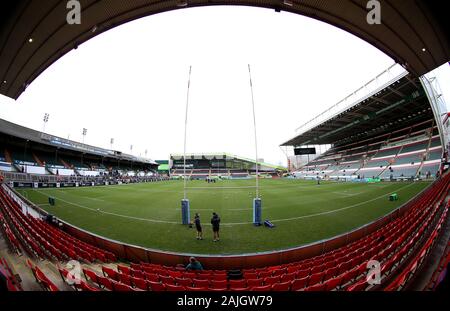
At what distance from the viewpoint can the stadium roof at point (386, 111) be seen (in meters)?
31.7

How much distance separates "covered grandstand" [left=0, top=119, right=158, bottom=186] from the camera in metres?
35.2

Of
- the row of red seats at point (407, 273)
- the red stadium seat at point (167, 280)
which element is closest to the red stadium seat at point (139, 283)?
the red stadium seat at point (167, 280)

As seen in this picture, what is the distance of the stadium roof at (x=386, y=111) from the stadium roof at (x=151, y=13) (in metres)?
26.1

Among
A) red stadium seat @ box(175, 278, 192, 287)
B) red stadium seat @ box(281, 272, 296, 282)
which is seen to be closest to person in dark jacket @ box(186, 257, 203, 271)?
red stadium seat @ box(175, 278, 192, 287)

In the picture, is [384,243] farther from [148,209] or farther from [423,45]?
[148,209]

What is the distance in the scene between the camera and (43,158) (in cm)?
4600

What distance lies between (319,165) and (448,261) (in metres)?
72.1

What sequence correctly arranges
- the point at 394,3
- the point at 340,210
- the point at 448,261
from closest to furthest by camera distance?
the point at 448,261
the point at 394,3
the point at 340,210

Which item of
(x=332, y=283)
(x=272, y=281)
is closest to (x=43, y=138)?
(x=272, y=281)

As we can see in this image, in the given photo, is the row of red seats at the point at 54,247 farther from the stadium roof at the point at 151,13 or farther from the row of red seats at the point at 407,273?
the row of red seats at the point at 407,273

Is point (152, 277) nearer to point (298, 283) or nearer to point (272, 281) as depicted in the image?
point (272, 281)

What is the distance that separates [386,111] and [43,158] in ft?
257

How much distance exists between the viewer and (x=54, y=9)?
22.5 ft
